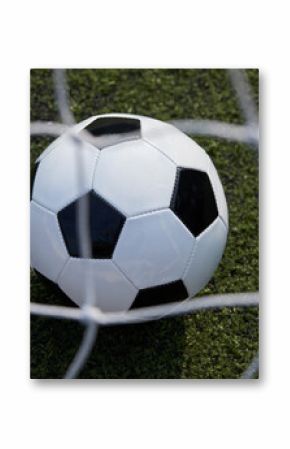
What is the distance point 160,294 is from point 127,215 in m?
0.22

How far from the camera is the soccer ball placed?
67.3 inches

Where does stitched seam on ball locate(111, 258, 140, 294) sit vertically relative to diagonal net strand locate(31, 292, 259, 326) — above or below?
above

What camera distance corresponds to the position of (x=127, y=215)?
1.70 meters

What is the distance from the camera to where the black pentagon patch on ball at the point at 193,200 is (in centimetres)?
174

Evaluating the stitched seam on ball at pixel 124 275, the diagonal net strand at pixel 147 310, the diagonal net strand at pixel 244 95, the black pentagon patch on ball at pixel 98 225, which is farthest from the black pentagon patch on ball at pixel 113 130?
the diagonal net strand at pixel 244 95

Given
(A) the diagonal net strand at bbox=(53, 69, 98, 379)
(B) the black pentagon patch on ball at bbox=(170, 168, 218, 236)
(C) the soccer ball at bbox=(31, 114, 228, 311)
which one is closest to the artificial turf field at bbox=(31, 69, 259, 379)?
(A) the diagonal net strand at bbox=(53, 69, 98, 379)

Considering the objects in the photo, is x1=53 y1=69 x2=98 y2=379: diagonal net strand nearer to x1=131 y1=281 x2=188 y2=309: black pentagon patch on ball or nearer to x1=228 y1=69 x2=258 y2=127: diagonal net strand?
x1=131 y1=281 x2=188 y2=309: black pentagon patch on ball

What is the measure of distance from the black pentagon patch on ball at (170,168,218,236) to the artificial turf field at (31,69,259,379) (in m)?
0.39

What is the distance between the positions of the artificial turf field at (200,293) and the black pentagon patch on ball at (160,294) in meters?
0.21

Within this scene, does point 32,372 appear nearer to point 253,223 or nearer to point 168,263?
point 168,263

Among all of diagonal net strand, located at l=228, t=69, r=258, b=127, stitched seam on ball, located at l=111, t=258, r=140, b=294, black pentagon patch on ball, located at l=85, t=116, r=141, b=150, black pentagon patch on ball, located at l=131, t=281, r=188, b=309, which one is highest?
diagonal net strand, located at l=228, t=69, r=258, b=127

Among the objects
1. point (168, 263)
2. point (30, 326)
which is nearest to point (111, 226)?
point (168, 263)

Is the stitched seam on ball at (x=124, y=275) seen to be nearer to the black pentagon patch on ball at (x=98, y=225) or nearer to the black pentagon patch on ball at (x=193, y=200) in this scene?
the black pentagon patch on ball at (x=98, y=225)

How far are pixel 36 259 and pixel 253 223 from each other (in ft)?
2.42
